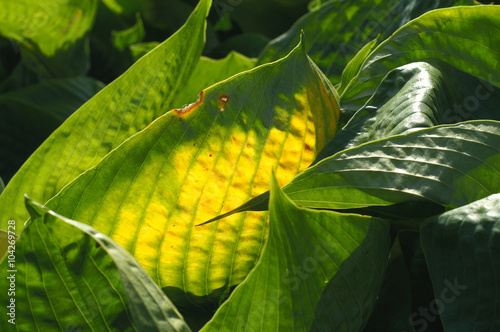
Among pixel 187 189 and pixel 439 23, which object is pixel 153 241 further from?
pixel 439 23

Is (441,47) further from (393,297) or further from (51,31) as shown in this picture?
(51,31)

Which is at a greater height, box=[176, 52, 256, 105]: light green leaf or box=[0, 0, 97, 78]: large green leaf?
box=[0, 0, 97, 78]: large green leaf

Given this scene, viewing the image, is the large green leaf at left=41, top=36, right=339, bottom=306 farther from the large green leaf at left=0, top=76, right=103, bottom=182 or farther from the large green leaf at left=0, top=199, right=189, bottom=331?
the large green leaf at left=0, top=76, right=103, bottom=182

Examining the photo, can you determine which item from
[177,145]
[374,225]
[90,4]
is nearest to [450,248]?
[374,225]

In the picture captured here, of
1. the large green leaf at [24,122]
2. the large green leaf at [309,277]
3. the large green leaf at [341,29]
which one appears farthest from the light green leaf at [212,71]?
the large green leaf at [309,277]

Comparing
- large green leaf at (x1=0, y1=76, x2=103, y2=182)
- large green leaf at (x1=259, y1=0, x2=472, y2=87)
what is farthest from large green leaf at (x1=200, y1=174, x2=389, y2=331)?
large green leaf at (x1=0, y1=76, x2=103, y2=182)

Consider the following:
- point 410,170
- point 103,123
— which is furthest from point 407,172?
point 103,123
